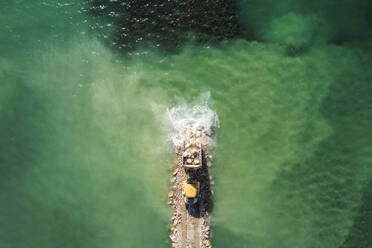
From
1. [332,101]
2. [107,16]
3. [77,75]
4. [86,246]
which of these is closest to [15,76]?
[77,75]

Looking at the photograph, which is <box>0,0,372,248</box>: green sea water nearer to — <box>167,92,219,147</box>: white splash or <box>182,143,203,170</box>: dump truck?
<box>167,92,219,147</box>: white splash

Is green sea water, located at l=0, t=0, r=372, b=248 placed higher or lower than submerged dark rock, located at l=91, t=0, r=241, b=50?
lower

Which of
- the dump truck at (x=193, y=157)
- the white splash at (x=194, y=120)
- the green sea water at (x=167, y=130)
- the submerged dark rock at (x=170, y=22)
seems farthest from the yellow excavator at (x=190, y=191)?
the submerged dark rock at (x=170, y=22)

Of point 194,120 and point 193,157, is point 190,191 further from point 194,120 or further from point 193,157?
point 194,120

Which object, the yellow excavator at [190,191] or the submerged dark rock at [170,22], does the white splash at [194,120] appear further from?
the submerged dark rock at [170,22]

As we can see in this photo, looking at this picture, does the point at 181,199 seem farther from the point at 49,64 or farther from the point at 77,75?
the point at 49,64

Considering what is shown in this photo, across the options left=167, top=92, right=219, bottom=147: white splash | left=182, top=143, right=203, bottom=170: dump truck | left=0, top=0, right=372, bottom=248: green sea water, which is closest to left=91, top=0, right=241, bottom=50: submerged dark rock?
left=0, top=0, right=372, bottom=248: green sea water
